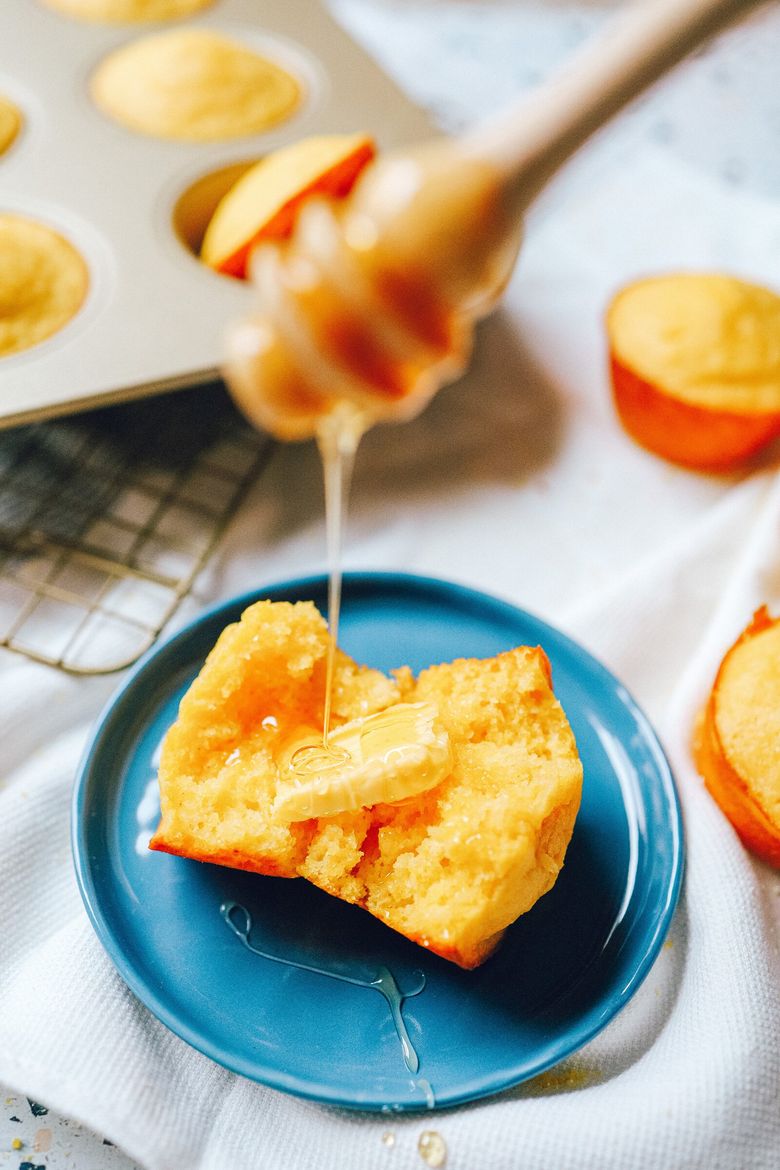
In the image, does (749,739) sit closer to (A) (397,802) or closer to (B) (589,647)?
(B) (589,647)

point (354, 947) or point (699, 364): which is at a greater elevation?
point (354, 947)

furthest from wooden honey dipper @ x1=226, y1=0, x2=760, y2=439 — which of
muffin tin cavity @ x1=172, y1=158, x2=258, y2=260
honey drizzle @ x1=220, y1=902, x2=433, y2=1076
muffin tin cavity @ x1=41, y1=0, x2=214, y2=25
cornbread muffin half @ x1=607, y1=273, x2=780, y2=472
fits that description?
muffin tin cavity @ x1=41, y1=0, x2=214, y2=25

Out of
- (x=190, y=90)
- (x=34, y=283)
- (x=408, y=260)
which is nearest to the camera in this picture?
(x=408, y=260)

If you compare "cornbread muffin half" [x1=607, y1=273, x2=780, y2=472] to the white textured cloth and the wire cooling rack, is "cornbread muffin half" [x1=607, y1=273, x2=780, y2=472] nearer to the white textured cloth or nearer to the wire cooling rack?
the white textured cloth

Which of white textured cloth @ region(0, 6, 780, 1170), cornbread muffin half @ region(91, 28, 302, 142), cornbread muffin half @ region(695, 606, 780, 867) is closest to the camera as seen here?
white textured cloth @ region(0, 6, 780, 1170)

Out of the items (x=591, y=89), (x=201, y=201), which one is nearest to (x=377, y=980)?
(x=591, y=89)
